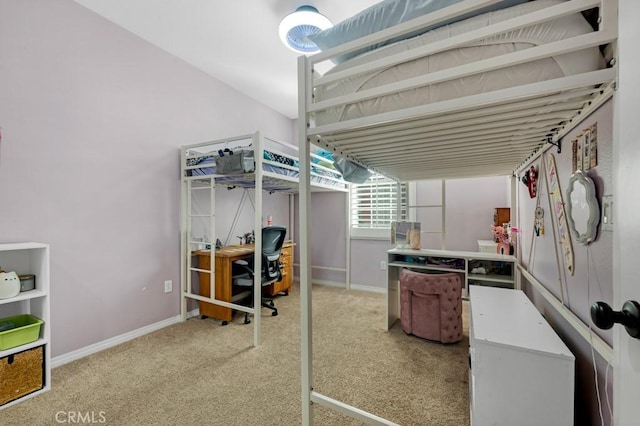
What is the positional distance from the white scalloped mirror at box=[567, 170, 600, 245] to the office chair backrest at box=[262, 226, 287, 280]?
239cm

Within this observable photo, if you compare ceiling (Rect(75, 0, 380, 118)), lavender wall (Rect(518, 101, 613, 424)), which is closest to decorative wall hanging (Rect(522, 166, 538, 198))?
lavender wall (Rect(518, 101, 613, 424))

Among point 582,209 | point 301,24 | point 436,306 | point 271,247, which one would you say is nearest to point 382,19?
point 582,209

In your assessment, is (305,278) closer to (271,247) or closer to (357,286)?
(271,247)

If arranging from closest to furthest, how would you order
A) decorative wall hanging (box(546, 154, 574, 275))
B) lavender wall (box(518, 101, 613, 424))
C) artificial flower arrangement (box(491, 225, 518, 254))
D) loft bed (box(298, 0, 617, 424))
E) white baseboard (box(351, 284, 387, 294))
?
1. loft bed (box(298, 0, 617, 424))
2. lavender wall (box(518, 101, 613, 424))
3. decorative wall hanging (box(546, 154, 574, 275))
4. artificial flower arrangement (box(491, 225, 518, 254))
5. white baseboard (box(351, 284, 387, 294))

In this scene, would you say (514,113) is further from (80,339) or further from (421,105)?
(80,339)

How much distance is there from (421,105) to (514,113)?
44 cm

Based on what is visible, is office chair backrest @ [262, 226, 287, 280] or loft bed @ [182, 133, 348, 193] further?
office chair backrest @ [262, 226, 287, 280]

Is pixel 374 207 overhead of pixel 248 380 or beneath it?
overhead

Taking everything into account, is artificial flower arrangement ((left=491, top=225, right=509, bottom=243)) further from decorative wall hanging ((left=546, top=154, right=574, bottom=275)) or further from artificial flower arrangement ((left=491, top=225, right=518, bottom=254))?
decorative wall hanging ((left=546, top=154, right=574, bottom=275))

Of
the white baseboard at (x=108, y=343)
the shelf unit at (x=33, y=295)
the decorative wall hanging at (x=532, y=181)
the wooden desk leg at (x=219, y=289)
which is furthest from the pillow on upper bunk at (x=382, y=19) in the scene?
the white baseboard at (x=108, y=343)

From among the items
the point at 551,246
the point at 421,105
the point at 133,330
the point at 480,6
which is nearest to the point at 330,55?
the point at 421,105

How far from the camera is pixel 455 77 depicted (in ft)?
3.19

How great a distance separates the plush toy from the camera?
172cm

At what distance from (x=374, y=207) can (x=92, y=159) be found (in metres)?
3.51
